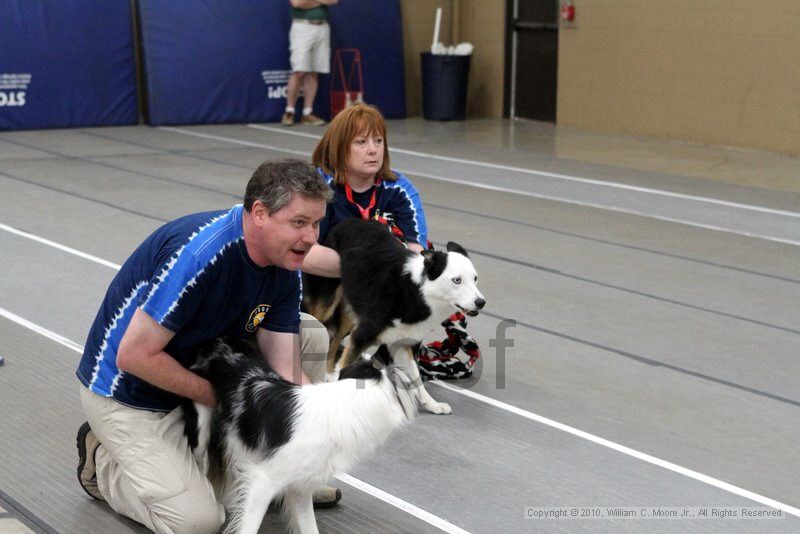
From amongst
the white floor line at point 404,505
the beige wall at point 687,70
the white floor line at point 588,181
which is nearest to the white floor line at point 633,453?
the white floor line at point 404,505

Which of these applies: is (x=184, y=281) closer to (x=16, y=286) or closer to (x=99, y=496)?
(x=99, y=496)

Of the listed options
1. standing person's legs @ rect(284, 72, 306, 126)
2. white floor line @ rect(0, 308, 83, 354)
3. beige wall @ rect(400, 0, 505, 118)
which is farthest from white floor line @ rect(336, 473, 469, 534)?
beige wall @ rect(400, 0, 505, 118)

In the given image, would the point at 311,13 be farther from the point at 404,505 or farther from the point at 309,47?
the point at 404,505

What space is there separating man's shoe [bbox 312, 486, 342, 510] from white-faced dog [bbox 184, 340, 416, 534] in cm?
25

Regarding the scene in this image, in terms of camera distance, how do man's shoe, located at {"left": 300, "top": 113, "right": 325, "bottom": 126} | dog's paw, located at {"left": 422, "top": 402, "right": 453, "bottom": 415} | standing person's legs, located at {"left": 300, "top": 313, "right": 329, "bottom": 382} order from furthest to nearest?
man's shoe, located at {"left": 300, "top": 113, "right": 325, "bottom": 126} < dog's paw, located at {"left": 422, "top": 402, "right": 453, "bottom": 415} < standing person's legs, located at {"left": 300, "top": 313, "right": 329, "bottom": 382}

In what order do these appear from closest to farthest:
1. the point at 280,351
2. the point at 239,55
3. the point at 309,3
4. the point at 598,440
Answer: the point at 280,351 → the point at 598,440 → the point at 309,3 → the point at 239,55

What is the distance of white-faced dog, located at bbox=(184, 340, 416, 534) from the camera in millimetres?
2529

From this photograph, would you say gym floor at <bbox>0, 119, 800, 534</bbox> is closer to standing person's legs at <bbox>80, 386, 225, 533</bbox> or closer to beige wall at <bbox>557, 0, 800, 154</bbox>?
standing person's legs at <bbox>80, 386, 225, 533</bbox>

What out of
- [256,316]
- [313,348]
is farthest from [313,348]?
[256,316]

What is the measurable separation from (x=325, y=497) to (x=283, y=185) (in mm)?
1032

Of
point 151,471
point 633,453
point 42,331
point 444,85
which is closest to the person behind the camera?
point 151,471

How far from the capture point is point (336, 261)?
13.1 ft

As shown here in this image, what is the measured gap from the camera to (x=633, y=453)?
3.60 metres

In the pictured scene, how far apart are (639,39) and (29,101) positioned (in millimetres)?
7199
